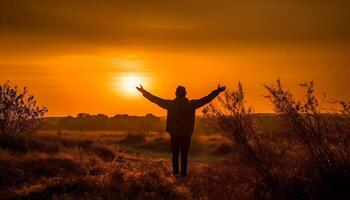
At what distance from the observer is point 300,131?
1098cm

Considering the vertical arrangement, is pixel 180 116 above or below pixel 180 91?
below

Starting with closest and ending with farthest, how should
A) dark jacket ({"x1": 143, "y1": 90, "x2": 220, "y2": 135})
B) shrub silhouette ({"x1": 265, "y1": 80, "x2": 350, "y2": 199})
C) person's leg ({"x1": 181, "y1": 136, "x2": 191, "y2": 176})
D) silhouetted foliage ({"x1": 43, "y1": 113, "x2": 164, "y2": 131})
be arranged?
shrub silhouette ({"x1": 265, "y1": 80, "x2": 350, "y2": 199}) → dark jacket ({"x1": 143, "y1": 90, "x2": 220, "y2": 135}) → person's leg ({"x1": 181, "y1": 136, "x2": 191, "y2": 176}) → silhouetted foliage ({"x1": 43, "y1": 113, "x2": 164, "y2": 131})

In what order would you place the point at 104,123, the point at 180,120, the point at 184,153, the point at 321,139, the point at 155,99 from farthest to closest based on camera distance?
the point at 104,123, the point at 155,99, the point at 184,153, the point at 180,120, the point at 321,139

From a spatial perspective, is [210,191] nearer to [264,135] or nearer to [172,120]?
[264,135]

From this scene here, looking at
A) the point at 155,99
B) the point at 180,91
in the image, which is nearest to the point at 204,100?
the point at 180,91

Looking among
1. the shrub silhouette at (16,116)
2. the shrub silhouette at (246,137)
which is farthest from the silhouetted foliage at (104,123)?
the shrub silhouette at (246,137)

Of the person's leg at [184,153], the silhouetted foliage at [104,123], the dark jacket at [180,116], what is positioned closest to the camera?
the dark jacket at [180,116]

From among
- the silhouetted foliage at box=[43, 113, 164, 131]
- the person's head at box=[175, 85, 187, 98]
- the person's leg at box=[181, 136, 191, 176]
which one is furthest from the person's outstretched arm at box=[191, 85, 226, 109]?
the silhouetted foliage at box=[43, 113, 164, 131]

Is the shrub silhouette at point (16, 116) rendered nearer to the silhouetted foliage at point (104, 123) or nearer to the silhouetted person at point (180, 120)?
the silhouetted person at point (180, 120)

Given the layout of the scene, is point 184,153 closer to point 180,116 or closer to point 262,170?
point 180,116

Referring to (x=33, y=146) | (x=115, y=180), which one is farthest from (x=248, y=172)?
(x=33, y=146)

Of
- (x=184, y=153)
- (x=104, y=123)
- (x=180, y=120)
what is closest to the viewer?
(x=180, y=120)

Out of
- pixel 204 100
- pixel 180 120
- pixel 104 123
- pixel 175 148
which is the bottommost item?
pixel 175 148

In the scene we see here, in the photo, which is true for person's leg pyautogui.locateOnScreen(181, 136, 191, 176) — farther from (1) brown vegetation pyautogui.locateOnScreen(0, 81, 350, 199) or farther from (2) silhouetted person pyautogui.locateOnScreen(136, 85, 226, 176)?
(1) brown vegetation pyautogui.locateOnScreen(0, 81, 350, 199)
